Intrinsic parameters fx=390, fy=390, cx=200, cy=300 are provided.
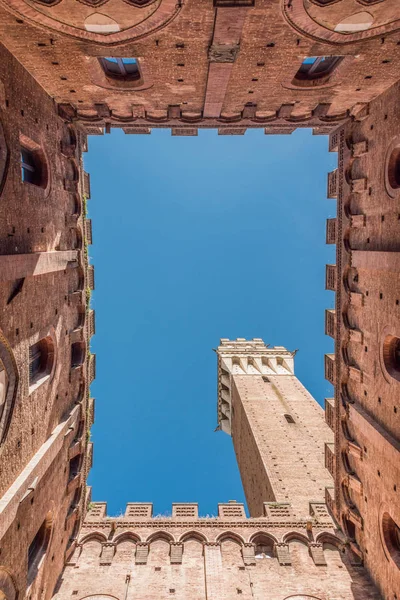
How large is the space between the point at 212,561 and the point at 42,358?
→ 8.75 meters

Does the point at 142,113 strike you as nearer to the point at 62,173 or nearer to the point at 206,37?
the point at 62,173

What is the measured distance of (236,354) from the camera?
39406 mm

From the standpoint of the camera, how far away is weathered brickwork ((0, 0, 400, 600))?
907 centimetres

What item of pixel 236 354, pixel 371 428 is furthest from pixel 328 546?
pixel 236 354

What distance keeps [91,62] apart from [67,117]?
11.2 feet

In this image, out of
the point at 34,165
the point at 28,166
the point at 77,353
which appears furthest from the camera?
the point at 77,353

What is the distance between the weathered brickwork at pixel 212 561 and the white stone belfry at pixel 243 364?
22204 millimetres

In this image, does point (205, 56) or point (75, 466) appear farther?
point (75, 466)

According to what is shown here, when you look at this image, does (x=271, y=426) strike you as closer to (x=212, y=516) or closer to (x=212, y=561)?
(x=212, y=516)

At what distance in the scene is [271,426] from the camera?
85.9 ft

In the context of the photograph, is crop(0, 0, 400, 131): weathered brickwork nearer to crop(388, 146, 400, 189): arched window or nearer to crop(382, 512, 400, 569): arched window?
crop(388, 146, 400, 189): arched window

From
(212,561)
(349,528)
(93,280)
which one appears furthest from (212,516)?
(93,280)

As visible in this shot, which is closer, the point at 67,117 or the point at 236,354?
the point at 67,117

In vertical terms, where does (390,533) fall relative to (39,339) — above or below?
below
